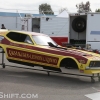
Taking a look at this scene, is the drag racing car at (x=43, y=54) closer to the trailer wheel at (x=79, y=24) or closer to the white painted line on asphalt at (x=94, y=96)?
the white painted line on asphalt at (x=94, y=96)

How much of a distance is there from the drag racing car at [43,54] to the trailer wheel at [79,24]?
4724mm

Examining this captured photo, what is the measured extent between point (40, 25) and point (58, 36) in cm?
171

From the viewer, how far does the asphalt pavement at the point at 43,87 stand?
6.83 meters

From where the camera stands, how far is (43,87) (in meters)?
7.92

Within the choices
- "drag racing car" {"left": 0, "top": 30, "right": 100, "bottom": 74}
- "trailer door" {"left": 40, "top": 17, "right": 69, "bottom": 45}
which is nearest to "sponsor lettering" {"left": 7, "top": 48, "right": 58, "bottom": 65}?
"drag racing car" {"left": 0, "top": 30, "right": 100, "bottom": 74}

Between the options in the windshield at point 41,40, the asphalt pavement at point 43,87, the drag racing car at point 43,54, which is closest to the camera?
the asphalt pavement at point 43,87

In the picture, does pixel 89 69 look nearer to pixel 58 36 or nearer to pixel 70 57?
pixel 70 57

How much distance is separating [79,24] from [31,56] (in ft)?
19.2

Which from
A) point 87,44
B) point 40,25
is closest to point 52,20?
point 40,25

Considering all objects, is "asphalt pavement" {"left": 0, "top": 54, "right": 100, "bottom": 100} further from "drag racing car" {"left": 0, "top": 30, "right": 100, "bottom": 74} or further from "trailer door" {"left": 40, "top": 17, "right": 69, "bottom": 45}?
"trailer door" {"left": 40, "top": 17, "right": 69, "bottom": 45}

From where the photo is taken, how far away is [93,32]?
13.5 metres

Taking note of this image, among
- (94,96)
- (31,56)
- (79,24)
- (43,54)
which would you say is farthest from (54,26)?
(94,96)

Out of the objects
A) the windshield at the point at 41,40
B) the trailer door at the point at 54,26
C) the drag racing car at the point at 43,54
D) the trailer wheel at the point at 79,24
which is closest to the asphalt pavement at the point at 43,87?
the drag racing car at the point at 43,54

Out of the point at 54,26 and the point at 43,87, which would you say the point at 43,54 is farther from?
the point at 54,26
